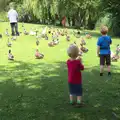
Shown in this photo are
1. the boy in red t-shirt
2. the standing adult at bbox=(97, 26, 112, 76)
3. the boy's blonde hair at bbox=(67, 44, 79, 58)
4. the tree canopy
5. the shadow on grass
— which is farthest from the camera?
the tree canopy

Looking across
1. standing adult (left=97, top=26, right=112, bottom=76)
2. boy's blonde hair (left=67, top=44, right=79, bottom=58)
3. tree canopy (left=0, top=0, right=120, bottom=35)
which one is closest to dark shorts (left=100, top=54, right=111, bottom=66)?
standing adult (left=97, top=26, right=112, bottom=76)

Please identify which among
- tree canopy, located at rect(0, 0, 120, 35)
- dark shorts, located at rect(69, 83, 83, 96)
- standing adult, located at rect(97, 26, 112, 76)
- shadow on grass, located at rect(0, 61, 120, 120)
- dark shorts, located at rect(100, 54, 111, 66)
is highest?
tree canopy, located at rect(0, 0, 120, 35)

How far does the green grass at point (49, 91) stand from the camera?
6.95 metres

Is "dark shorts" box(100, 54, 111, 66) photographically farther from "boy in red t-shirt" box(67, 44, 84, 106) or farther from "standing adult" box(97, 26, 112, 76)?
"boy in red t-shirt" box(67, 44, 84, 106)

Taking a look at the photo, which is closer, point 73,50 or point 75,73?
point 73,50

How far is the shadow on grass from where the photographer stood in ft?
22.6

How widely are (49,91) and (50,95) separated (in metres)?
0.39

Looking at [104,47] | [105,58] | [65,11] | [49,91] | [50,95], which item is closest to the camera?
[50,95]

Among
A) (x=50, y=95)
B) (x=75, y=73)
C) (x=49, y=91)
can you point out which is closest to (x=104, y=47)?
(x=49, y=91)

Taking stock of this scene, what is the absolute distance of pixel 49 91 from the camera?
866 cm

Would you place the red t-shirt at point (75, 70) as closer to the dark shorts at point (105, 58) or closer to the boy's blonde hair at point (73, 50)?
the boy's blonde hair at point (73, 50)

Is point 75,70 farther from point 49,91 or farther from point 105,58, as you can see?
point 105,58

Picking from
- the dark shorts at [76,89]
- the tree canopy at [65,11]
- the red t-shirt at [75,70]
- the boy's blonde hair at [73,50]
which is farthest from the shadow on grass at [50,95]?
the tree canopy at [65,11]

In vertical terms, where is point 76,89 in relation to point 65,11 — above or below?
below
